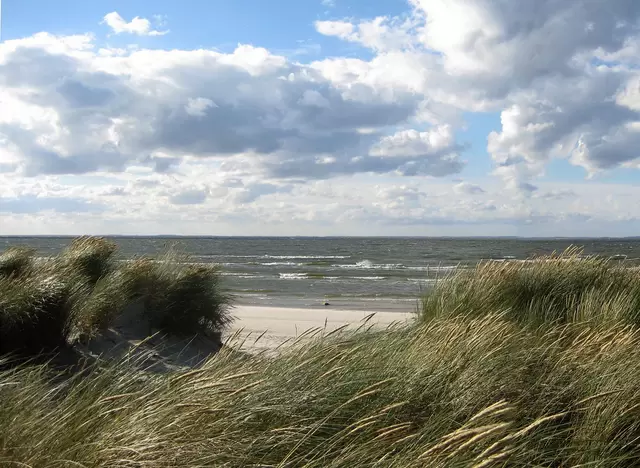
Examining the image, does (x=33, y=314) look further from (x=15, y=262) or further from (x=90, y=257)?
(x=90, y=257)

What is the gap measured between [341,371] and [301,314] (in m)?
13.7

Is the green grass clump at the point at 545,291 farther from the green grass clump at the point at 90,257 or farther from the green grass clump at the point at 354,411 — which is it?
the green grass clump at the point at 90,257

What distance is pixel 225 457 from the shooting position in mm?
2691

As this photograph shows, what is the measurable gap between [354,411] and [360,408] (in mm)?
107

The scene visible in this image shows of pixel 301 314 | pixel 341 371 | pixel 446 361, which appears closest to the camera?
pixel 341 371

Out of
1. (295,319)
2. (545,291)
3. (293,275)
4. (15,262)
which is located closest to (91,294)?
(15,262)

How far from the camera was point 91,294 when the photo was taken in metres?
7.89

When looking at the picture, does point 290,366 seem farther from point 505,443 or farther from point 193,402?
point 505,443

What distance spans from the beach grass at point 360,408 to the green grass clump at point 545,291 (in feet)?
5.97

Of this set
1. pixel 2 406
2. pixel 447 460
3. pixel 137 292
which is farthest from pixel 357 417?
pixel 137 292

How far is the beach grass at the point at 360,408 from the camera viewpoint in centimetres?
265

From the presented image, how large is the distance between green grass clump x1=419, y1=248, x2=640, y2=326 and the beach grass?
5.97 feet

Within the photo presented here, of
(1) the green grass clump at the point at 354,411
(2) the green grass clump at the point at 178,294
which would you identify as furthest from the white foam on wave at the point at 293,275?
(1) the green grass clump at the point at 354,411

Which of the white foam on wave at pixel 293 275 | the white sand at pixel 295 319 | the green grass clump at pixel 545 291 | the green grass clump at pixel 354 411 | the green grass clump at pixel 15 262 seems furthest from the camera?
the white foam on wave at pixel 293 275
